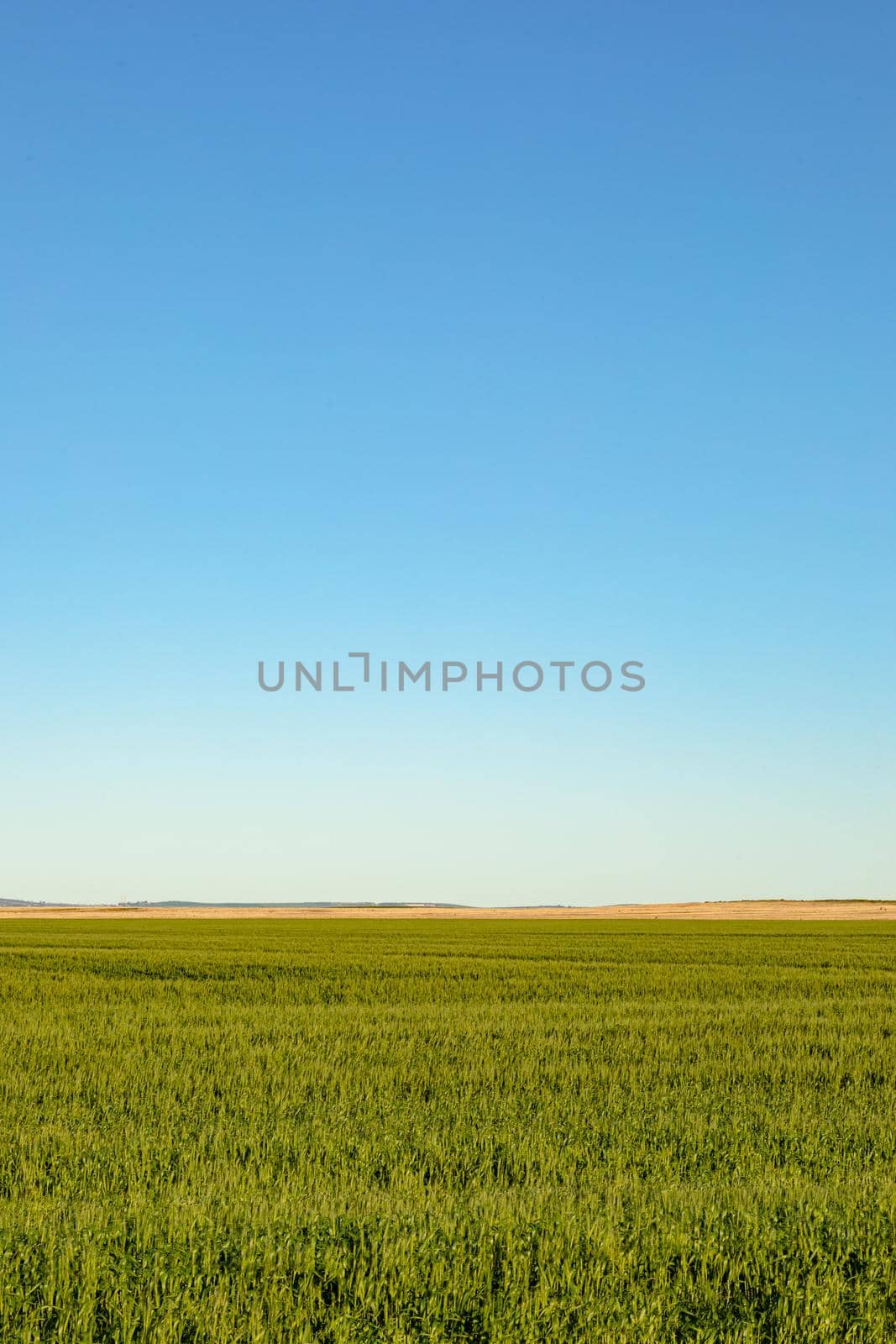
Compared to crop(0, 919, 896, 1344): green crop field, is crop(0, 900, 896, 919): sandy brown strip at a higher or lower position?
lower

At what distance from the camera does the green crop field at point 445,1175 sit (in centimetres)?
561

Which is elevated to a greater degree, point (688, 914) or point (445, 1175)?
point (445, 1175)

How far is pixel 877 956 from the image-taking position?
3541 centimetres

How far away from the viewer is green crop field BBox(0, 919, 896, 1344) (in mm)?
5605

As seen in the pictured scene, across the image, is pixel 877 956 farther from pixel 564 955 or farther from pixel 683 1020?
pixel 683 1020

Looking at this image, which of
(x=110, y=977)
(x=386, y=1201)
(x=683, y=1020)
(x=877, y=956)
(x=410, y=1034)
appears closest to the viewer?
(x=386, y=1201)

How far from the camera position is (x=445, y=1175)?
814 cm

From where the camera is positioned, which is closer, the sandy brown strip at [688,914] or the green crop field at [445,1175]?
the green crop field at [445,1175]

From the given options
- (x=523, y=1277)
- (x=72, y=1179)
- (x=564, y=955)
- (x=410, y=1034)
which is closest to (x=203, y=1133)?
(x=72, y=1179)

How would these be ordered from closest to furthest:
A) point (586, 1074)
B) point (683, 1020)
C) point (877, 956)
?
point (586, 1074)
point (683, 1020)
point (877, 956)

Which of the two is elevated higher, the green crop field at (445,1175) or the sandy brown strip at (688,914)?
the green crop field at (445,1175)

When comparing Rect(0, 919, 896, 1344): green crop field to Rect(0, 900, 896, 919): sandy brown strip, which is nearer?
Rect(0, 919, 896, 1344): green crop field

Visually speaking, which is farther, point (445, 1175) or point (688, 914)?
point (688, 914)

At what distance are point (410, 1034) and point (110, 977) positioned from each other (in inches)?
555
